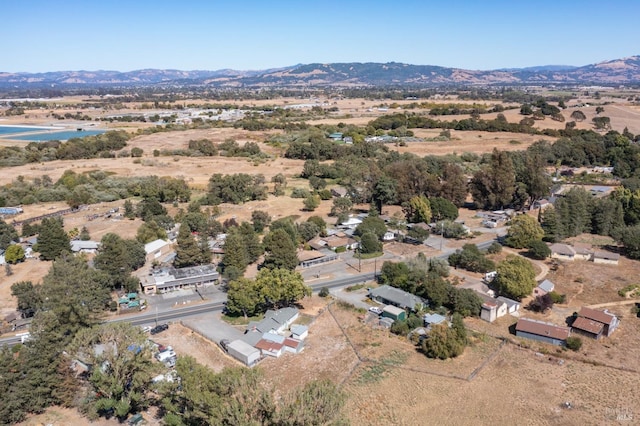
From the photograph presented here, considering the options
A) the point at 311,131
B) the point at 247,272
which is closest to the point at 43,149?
the point at 311,131

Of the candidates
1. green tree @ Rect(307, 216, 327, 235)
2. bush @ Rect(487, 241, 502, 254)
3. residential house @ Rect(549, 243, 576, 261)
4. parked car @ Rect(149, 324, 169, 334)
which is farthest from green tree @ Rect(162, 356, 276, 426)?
residential house @ Rect(549, 243, 576, 261)

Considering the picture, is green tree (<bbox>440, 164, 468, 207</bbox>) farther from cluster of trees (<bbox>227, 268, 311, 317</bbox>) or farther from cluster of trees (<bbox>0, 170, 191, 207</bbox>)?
cluster of trees (<bbox>0, 170, 191, 207</bbox>)

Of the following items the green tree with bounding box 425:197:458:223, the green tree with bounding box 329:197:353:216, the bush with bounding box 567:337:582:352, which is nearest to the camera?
the bush with bounding box 567:337:582:352

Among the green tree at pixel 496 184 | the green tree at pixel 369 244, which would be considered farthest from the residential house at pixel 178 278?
Answer: the green tree at pixel 496 184

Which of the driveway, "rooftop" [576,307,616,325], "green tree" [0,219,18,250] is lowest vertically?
the driveway

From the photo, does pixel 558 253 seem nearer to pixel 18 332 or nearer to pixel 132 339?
pixel 132 339

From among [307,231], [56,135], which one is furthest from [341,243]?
[56,135]

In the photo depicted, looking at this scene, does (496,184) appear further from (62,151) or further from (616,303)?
(62,151)
